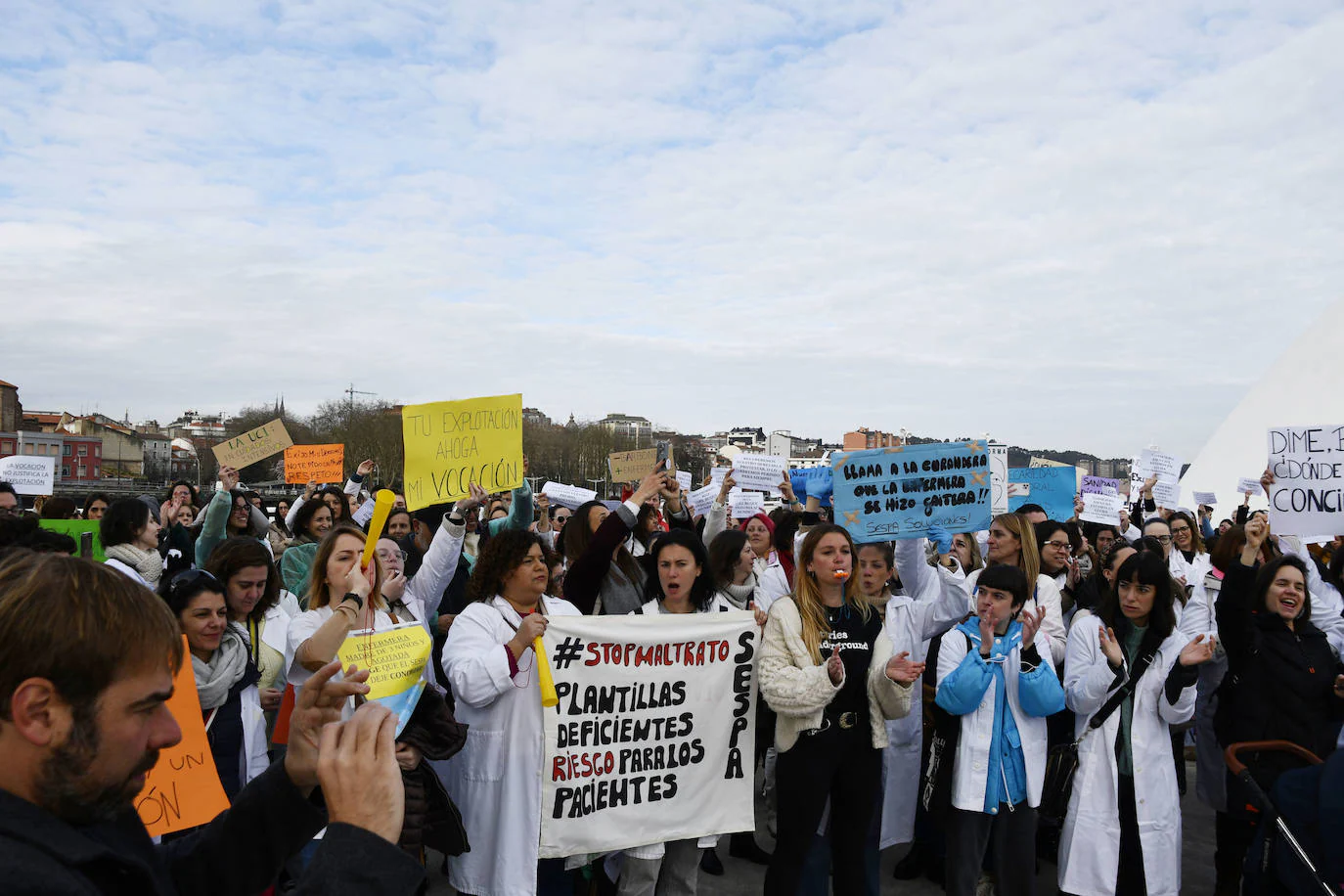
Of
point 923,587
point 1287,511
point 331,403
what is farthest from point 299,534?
point 331,403

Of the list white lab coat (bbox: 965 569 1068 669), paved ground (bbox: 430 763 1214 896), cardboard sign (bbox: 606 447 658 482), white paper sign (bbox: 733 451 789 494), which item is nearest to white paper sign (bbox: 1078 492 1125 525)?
white paper sign (bbox: 733 451 789 494)

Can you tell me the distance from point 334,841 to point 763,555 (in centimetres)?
695

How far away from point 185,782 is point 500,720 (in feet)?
4.21

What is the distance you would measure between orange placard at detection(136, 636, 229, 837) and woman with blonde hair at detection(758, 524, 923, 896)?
2414 millimetres

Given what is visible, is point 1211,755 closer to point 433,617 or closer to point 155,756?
point 433,617

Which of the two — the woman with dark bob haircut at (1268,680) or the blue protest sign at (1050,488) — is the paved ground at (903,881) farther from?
the blue protest sign at (1050,488)

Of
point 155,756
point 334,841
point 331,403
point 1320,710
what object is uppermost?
point 331,403

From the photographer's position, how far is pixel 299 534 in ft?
25.7

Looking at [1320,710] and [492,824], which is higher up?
[1320,710]

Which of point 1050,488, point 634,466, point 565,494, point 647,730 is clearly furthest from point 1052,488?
point 647,730

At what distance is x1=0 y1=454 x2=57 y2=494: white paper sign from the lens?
11.1m

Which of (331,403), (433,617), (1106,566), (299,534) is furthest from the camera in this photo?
(331,403)

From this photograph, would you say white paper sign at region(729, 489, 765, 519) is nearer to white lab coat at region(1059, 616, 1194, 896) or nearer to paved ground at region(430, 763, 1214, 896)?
paved ground at region(430, 763, 1214, 896)

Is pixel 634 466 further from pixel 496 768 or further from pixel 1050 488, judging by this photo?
pixel 496 768
